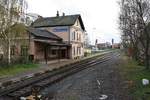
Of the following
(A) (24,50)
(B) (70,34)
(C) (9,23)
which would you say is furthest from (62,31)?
(C) (9,23)

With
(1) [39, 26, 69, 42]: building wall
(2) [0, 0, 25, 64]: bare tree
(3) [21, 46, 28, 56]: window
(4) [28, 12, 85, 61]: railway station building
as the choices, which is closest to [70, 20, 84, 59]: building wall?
(4) [28, 12, 85, 61]: railway station building

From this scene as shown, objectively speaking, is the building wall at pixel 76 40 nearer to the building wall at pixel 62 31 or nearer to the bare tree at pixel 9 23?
the building wall at pixel 62 31

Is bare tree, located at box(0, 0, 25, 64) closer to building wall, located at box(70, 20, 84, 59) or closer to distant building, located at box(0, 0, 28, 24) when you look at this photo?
distant building, located at box(0, 0, 28, 24)

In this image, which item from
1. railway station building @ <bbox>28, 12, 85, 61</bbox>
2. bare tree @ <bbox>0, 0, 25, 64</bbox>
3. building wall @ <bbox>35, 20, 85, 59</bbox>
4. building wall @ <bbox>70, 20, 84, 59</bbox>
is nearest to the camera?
bare tree @ <bbox>0, 0, 25, 64</bbox>

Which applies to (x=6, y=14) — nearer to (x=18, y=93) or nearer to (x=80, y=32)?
(x=18, y=93)

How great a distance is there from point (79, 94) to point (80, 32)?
3601 cm

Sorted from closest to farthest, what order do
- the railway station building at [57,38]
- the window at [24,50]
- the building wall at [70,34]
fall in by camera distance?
the window at [24,50] → the railway station building at [57,38] → the building wall at [70,34]

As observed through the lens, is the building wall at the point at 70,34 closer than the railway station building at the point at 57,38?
No

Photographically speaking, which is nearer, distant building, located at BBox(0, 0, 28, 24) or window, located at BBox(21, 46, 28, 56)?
distant building, located at BBox(0, 0, 28, 24)

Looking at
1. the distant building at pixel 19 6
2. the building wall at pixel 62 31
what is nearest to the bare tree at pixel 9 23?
the distant building at pixel 19 6

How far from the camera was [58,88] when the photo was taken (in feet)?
44.5

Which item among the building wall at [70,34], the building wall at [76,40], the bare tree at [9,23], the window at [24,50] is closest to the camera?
the bare tree at [9,23]

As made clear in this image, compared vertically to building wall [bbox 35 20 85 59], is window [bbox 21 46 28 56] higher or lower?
lower

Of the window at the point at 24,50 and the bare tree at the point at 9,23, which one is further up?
the bare tree at the point at 9,23
